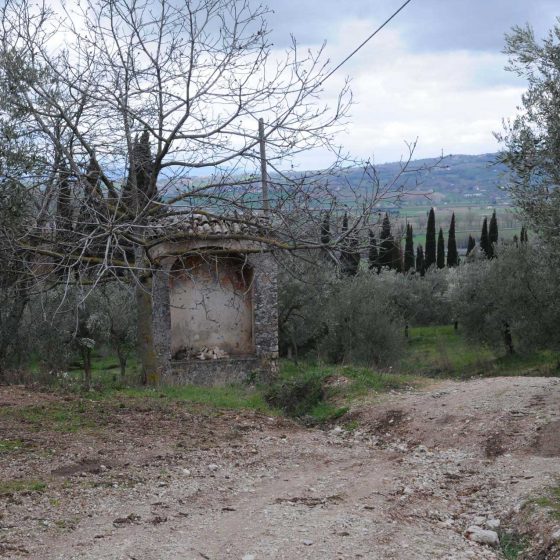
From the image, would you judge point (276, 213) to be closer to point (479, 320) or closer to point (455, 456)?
point (455, 456)

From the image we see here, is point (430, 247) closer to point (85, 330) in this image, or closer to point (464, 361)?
point (464, 361)

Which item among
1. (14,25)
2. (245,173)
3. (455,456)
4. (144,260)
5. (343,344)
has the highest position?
(14,25)

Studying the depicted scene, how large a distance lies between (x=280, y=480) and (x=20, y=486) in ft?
7.68

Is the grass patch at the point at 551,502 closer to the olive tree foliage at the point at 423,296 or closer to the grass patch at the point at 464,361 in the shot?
the grass patch at the point at 464,361

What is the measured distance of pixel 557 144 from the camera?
25.9ft

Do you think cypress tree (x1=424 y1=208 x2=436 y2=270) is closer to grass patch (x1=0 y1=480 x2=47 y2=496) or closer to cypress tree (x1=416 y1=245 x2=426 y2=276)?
cypress tree (x1=416 y1=245 x2=426 y2=276)

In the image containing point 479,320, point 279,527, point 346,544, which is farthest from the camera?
point 479,320

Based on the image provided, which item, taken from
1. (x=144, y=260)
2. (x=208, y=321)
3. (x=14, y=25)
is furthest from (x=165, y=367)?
(x=14, y=25)

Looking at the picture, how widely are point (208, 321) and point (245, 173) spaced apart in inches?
314

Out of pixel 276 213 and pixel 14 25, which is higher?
pixel 14 25

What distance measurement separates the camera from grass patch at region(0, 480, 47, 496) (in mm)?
5940

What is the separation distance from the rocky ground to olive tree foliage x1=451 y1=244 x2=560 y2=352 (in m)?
14.9

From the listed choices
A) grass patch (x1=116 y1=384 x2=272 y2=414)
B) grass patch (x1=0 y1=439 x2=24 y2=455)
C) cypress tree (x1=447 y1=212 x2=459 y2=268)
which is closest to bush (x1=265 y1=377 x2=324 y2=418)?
grass patch (x1=116 y1=384 x2=272 y2=414)

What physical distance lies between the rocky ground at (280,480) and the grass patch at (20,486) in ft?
0.05
